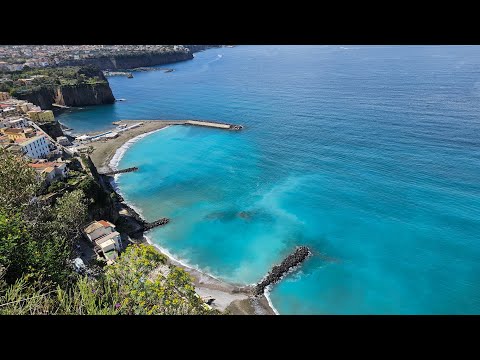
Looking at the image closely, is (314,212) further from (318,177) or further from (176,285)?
(176,285)

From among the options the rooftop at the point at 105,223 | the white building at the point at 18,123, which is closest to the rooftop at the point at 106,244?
the rooftop at the point at 105,223

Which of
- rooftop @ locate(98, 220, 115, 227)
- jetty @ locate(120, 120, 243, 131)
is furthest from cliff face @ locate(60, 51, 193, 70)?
rooftop @ locate(98, 220, 115, 227)

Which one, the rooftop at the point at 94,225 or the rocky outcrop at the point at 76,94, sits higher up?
the rocky outcrop at the point at 76,94

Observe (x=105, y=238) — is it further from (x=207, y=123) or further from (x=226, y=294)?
(x=207, y=123)

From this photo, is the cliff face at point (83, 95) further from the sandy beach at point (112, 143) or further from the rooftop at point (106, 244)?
the rooftop at point (106, 244)

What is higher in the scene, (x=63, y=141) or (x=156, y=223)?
(x=63, y=141)

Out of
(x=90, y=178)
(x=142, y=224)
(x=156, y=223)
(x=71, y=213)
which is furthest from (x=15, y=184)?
(x=156, y=223)

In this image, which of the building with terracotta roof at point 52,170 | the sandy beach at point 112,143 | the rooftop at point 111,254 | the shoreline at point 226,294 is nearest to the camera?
the shoreline at point 226,294
